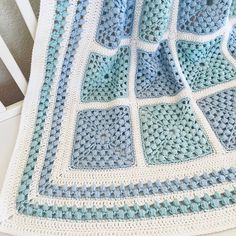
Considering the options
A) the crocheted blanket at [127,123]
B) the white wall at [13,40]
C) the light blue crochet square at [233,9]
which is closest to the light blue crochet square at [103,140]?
the crocheted blanket at [127,123]

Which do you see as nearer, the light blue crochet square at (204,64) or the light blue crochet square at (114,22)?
the light blue crochet square at (114,22)

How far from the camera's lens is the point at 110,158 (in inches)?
31.5

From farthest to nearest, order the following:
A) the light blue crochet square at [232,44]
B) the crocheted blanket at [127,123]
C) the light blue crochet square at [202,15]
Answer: the light blue crochet square at [232,44]
the light blue crochet square at [202,15]
the crocheted blanket at [127,123]

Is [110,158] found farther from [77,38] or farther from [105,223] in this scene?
[77,38]

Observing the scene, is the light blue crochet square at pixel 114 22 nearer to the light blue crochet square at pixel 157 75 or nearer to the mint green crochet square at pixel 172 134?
the light blue crochet square at pixel 157 75

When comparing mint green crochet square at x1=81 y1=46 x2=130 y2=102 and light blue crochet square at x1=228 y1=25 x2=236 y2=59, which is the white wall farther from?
light blue crochet square at x1=228 y1=25 x2=236 y2=59

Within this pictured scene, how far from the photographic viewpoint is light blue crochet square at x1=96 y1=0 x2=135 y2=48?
807 mm

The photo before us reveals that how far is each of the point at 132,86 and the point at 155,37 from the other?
147 mm

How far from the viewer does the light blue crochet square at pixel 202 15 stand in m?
0.86

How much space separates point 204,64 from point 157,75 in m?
0.14

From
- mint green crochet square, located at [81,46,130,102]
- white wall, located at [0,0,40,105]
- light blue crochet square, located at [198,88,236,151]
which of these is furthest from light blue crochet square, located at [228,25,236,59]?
white wall, located at [0,0,40,105]

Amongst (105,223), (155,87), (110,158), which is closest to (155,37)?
(155,87)

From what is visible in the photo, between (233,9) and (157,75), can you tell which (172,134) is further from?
(233,9)

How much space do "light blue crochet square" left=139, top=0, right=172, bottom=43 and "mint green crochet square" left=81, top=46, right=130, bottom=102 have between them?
0.25 feet
